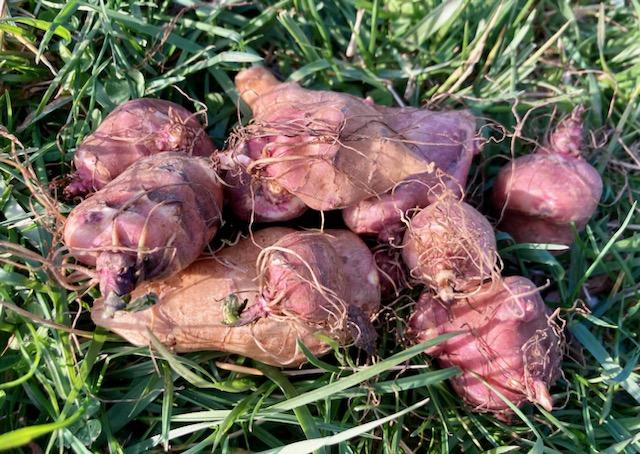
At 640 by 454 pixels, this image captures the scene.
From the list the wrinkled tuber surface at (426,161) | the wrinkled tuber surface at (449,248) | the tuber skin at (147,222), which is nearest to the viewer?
the tuber skin at (147,222)

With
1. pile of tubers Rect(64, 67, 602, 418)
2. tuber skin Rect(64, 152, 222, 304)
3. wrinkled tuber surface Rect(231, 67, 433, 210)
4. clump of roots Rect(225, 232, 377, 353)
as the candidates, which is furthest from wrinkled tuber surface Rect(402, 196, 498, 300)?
tuber skin Rect(64, 152, 222, 304)

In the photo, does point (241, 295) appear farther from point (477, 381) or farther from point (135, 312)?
point (477, 381)

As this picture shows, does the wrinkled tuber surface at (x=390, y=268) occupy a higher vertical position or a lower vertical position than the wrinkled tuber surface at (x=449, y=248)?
lower

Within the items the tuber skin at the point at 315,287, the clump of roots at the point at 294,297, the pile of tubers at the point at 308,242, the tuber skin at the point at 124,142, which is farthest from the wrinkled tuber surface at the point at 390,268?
the tuber skin at the point at 124,142

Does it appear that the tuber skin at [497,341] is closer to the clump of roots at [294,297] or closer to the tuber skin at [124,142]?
the clump of roots at [294,297]

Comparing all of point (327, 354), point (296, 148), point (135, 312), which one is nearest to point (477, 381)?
point (327, 354)

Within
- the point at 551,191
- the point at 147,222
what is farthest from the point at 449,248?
the point at 147,222
